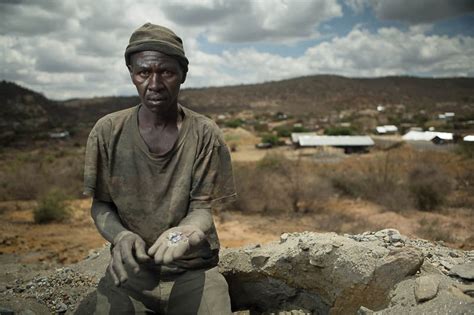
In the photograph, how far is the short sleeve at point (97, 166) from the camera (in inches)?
83.4

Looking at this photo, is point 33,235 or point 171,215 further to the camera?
point 33,235

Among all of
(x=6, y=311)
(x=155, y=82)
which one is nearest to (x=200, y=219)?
(x=155, y=82)

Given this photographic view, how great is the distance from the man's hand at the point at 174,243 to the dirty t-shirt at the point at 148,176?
282 mm

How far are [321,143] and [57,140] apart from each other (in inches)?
806

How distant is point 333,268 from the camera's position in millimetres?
3037

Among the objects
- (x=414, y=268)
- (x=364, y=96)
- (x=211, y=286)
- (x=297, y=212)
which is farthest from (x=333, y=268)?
(x=364, y=96)

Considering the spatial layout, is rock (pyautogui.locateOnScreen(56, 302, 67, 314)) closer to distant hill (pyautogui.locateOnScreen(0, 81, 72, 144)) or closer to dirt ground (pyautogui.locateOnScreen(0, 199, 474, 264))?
dirt ground (pyautogui.locateOnScreen(0, 199, 474, 264))

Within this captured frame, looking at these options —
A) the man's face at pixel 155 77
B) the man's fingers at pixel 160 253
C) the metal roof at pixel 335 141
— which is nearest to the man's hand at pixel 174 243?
the man's fingers at pixel 160 253

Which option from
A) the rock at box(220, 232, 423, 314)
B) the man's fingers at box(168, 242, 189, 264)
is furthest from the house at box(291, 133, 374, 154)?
the man's fingers at box(168, 242, 189, 264)

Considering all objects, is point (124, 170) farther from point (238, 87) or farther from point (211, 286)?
point (238, 87)

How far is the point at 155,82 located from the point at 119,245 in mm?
844

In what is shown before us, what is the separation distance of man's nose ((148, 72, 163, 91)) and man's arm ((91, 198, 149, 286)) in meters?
0.75

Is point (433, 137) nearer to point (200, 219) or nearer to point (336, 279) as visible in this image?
point (336, 279)

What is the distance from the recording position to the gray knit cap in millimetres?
1995
